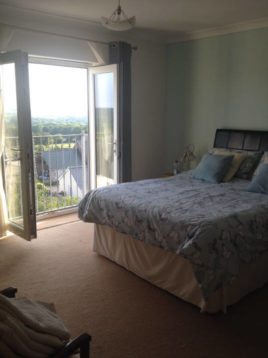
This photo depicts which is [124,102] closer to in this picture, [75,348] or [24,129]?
[24,129]

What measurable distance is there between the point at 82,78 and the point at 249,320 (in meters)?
3.85

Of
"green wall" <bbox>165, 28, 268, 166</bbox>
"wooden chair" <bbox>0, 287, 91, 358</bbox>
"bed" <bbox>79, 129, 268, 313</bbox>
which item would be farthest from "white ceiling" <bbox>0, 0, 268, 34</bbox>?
"wooden chair" <bbox>0, 287, 91, 358</bbox>

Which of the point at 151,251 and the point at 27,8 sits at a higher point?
the point at 27,8

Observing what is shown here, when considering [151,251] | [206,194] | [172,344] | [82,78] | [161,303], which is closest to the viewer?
[172,344]

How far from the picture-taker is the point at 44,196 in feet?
16.8

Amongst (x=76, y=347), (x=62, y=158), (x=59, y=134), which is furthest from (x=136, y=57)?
(x=76, y=347)

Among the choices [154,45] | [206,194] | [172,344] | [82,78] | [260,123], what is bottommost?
[172,344]

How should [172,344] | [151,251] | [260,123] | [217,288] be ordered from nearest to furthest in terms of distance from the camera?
[172,344] < [217,288] < [151,251] < [260,123]

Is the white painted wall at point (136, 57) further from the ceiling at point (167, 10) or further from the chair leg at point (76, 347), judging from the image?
the chair leg at point (76, 347)

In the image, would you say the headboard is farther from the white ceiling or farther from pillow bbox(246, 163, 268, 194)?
the white ceiling

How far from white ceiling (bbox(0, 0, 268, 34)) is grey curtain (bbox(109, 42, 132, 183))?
0.40 meters

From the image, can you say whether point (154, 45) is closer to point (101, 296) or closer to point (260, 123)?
point (260, 123)

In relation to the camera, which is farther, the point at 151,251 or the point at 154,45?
the point at 154,45

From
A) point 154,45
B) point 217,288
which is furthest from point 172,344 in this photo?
point 154,45
